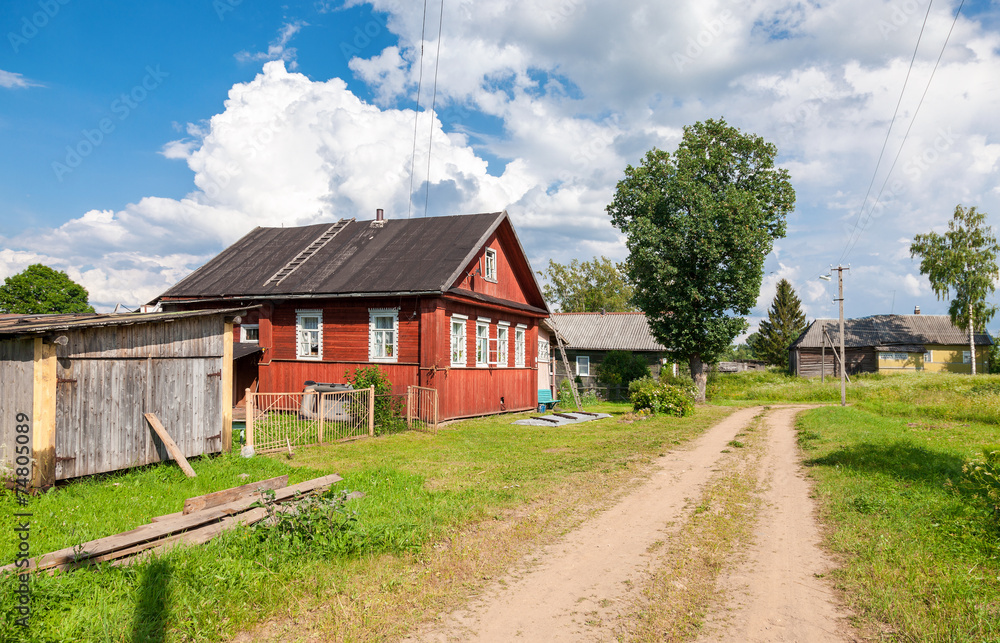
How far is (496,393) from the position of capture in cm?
2255

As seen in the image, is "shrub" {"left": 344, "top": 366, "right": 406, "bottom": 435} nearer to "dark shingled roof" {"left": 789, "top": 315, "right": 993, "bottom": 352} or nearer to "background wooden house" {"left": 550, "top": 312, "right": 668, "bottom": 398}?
"background wooden house" {"left": 550, "top": 312, "right": 668, "bottom": 398}

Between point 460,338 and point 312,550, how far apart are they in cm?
1410

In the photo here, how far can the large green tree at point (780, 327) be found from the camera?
61.1 m

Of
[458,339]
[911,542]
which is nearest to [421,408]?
[458,339]

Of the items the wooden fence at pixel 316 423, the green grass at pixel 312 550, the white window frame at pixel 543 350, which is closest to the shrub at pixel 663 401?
the white window frame at pixel 543 350

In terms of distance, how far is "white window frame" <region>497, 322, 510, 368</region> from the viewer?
23.1 metres

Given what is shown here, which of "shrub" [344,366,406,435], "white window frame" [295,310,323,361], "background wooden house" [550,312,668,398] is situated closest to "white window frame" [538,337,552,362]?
"background wooden house" [550,312,668,398]

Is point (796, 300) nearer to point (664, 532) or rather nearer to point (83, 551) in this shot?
point (664, 532)

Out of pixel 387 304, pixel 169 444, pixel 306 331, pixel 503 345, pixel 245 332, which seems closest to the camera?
pixel 169 444

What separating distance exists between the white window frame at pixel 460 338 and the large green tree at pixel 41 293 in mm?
38379

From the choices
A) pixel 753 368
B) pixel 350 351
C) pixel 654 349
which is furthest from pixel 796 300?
pixel 350 351

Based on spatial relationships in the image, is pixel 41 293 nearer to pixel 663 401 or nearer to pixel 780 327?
pixel 663 401

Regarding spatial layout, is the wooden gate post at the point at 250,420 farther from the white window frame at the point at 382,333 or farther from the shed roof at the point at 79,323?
the white window frame at the point at 382,333

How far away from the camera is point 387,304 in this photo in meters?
19.0
